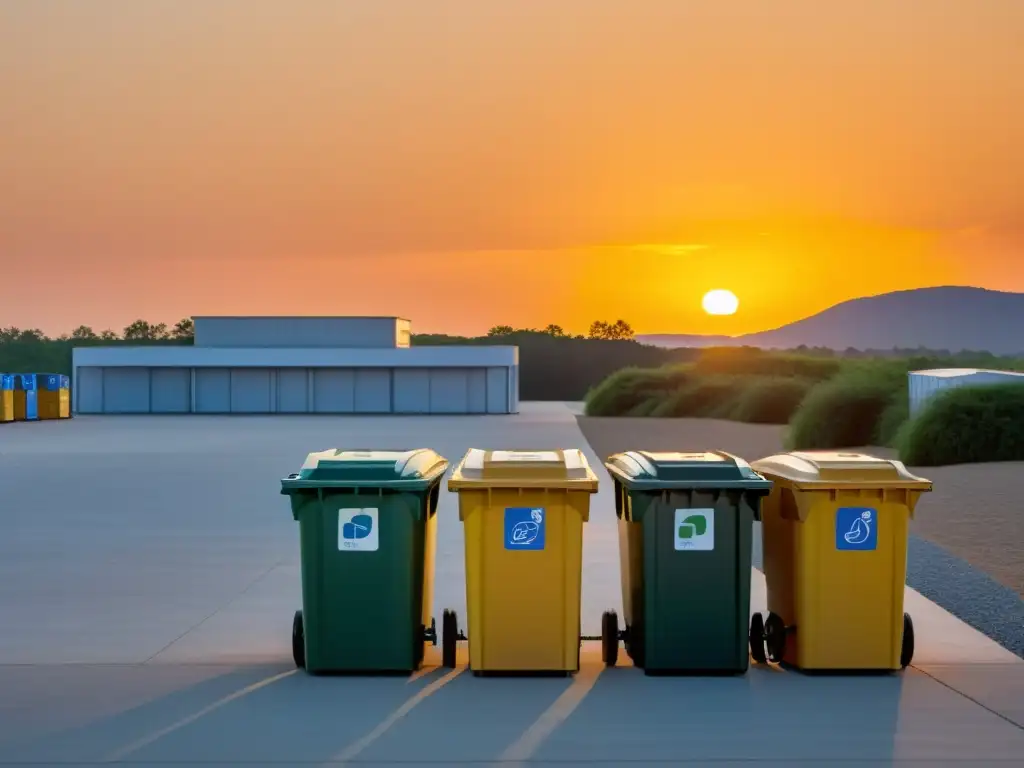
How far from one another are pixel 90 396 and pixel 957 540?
4647 cm

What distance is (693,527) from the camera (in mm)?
7340

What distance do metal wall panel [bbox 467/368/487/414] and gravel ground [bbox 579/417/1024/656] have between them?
28000mm

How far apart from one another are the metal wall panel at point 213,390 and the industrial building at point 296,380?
4 cm

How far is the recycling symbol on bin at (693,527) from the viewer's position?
7.34 m

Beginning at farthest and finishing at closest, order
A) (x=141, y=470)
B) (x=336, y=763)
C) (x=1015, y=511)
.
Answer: (x=141, y=470), (x=1015, y=511), (x=336, y=763)

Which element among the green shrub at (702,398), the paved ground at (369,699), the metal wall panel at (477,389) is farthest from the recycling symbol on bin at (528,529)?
the metal wall panel at (477,389)

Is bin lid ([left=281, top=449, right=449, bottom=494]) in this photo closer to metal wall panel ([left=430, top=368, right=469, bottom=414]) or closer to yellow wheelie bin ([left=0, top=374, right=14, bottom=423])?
yellow wheelie bin ([left=0, top=374, right=14, bottom=423])

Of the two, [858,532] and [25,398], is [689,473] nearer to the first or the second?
[858,532]

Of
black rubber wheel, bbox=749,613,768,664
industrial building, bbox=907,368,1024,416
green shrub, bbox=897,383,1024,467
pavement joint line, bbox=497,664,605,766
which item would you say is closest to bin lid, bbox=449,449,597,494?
pavement joint line, bbox=497,664,605,766

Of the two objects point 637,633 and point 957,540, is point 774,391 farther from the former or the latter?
point 637,633

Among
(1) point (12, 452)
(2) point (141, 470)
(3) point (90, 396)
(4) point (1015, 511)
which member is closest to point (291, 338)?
(3) point (90, 396)

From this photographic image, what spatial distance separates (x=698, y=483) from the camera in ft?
24.0

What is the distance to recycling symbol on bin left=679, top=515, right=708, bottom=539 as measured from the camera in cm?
734

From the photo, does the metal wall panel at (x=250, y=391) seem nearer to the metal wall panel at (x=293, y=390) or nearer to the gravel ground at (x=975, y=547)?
the metal wall panel at (x=293, y=390)
